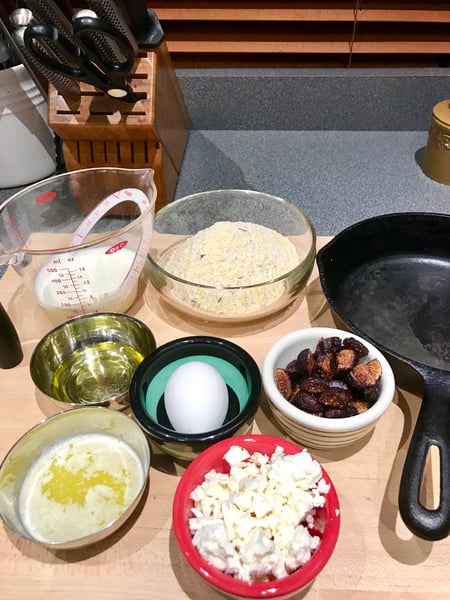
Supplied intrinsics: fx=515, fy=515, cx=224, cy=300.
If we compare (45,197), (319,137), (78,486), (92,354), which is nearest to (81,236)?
(45,197)

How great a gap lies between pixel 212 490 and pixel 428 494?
0.26m

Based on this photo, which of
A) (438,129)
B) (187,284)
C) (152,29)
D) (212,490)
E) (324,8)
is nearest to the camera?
(212,490)

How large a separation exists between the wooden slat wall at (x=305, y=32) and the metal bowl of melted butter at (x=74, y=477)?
3.81ft

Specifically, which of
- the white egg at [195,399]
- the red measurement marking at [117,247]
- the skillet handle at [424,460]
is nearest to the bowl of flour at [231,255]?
the red measurement marking at [117,247]

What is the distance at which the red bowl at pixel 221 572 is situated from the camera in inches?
18.0

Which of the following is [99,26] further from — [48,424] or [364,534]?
[364,534]

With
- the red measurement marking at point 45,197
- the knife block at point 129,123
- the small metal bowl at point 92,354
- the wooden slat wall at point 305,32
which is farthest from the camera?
the wooden slat wall at point 305,32

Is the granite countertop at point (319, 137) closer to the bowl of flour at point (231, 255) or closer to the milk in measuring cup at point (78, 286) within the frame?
the bowl of flour at point (231, 255)

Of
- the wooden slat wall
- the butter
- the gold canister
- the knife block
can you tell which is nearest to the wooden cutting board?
the butter

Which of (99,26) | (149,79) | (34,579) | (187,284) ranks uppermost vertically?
(99,26)

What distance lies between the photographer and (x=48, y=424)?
0.60 m

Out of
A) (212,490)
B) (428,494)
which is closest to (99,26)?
(212,490)

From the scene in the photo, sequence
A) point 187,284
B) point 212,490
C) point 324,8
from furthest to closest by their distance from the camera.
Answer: point 324,8
point 187,284
point 212,490

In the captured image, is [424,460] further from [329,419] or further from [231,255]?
[231,255]
